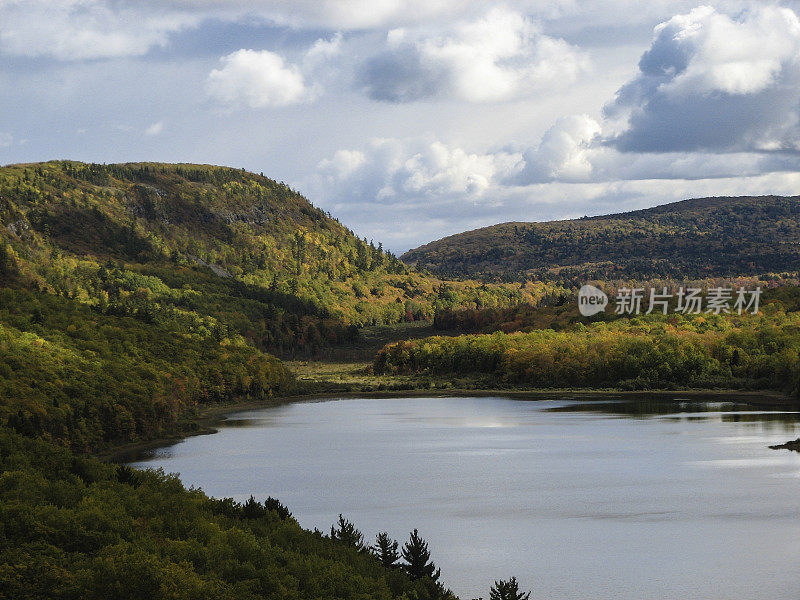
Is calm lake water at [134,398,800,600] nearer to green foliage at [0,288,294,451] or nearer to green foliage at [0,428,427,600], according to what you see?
green foliage at [0,288,294,451]

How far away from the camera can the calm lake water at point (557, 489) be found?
51062 mm

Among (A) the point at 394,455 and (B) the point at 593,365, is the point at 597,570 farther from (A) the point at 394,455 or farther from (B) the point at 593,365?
(B) the point at 593,365

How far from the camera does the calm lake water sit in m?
51.1

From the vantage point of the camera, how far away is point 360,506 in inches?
2761

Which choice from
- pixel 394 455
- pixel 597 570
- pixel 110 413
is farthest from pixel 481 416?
pixel 597 570

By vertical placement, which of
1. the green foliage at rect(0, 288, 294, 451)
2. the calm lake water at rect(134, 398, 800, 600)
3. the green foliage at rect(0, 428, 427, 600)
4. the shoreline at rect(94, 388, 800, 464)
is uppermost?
the green foliage at rect(0, 288, 294, 451)

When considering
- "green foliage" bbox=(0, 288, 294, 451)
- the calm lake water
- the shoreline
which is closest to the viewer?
the calm lake water

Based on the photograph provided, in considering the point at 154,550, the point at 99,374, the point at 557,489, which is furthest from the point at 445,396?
the point at 154,550

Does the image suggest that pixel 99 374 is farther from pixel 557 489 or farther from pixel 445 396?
pixel 445 396

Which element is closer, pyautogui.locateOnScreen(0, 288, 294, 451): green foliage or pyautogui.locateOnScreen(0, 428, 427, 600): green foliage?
pyautogui.locateOnScreen(0, 428, 427, 600): green foliage

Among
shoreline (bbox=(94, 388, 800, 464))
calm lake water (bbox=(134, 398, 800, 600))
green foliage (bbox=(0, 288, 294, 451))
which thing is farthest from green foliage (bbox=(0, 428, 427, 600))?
shoreline (bbox=(94, 388, 800, 464))

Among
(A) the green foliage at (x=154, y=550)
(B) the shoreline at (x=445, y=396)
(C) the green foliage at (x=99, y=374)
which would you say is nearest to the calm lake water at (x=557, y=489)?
(B) the shoreline at (x=445, y=396)

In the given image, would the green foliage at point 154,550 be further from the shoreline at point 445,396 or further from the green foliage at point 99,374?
the shoreline at point 445,396

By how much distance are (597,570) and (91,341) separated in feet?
306
